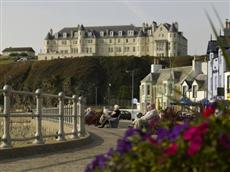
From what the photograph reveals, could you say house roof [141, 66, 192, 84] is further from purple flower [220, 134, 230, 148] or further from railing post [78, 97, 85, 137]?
purple flower [220, 134, 230, 148]

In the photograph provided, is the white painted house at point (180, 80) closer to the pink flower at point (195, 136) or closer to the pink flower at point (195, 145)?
the pink flower at point (195, 136)

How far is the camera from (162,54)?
190125mm

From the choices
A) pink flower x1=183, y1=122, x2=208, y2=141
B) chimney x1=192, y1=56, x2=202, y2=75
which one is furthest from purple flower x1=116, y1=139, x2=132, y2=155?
chimney x1=192, y1=56, x2=202, y2=75

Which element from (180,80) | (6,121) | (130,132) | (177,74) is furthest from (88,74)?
(130,132)

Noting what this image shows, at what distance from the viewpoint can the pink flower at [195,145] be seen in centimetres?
284

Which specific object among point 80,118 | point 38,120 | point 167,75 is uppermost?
point 167,75

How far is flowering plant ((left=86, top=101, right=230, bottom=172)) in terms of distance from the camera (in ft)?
9.43

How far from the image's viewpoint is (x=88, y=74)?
155250 millimetres

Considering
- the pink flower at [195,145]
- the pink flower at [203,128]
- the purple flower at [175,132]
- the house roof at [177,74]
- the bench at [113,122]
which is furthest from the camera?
the house roof at [177,74]

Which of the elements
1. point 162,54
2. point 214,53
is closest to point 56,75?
point 162,54

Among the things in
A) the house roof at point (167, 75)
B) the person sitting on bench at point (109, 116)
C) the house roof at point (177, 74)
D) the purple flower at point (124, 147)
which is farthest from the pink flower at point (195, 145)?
the house roof at point (167, 75)

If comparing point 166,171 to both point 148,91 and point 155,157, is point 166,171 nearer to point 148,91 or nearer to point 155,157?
point 155,157

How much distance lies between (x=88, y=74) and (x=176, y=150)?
152544mm

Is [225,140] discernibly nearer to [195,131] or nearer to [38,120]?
[195,131]
